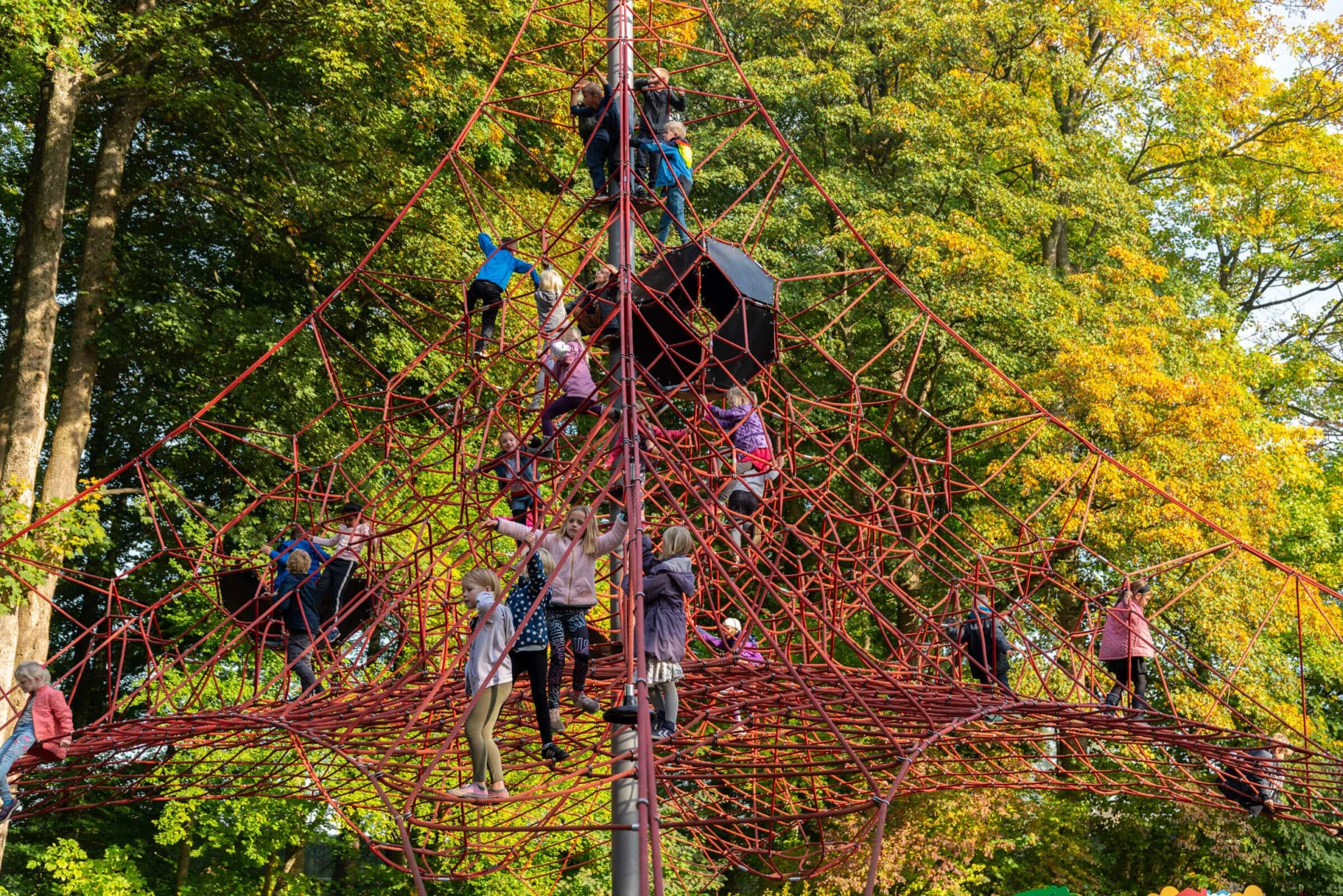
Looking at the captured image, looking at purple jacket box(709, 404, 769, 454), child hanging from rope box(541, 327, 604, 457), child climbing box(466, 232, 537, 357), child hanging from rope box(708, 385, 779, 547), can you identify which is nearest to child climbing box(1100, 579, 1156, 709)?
child hanging from rope box(708, 385, 779, 547)

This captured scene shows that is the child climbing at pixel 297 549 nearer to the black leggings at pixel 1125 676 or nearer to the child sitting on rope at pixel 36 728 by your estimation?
the child sitting on rope at pixel 36 728

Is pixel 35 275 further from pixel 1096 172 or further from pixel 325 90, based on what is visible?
pixel 1096 172

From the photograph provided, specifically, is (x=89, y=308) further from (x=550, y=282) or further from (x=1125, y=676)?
(x=1125, y=676)

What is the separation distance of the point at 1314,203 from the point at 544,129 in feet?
39.9

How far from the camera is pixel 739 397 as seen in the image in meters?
9.39

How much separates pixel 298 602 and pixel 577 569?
3289 millimetres

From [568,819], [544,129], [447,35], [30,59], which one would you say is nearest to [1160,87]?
[544,129]

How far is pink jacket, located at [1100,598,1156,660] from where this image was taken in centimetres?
908

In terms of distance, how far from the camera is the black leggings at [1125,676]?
30.9ft

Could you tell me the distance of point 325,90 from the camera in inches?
661

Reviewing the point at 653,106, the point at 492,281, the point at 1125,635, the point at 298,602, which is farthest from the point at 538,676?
the point at 1125,635

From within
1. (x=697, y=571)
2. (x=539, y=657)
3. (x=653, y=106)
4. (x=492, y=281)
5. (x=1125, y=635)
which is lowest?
(x=539, y=657)

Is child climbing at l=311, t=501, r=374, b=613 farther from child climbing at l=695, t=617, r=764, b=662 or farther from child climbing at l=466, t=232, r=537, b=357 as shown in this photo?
→ child climbing at l=695, t=617, r=764, b=662

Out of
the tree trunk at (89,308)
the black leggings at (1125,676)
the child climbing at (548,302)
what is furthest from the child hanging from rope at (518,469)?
the tree trunk at (89,308)
